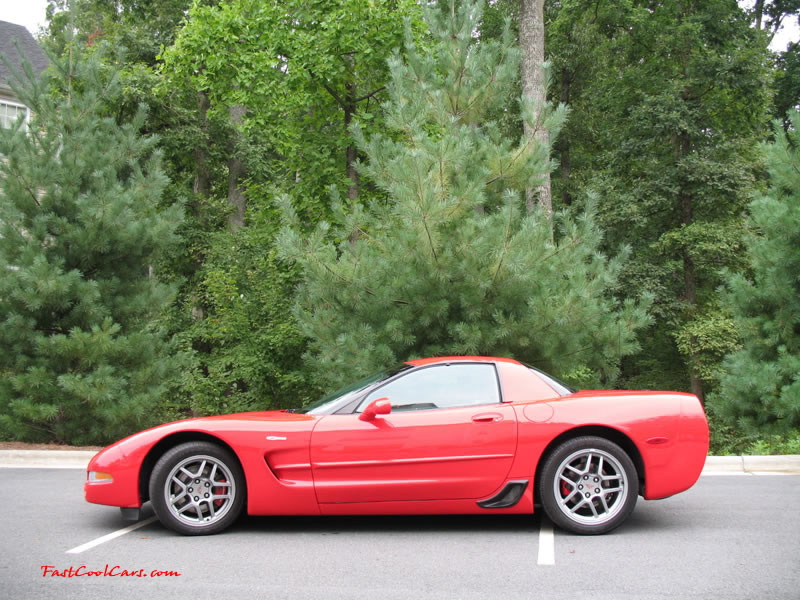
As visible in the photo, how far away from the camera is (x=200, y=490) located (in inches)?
228

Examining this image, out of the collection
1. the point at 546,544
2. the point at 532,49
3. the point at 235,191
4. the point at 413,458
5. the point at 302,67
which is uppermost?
the point at 302,67

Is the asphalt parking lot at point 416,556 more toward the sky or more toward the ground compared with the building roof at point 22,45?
more toward the ground

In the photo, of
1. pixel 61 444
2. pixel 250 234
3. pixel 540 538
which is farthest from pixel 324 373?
pixel 250 234

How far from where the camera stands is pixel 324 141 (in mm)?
18281

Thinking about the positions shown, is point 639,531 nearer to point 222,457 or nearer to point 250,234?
point 222,457

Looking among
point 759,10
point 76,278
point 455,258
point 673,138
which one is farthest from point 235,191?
point 759,10

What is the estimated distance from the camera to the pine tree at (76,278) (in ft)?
35.6

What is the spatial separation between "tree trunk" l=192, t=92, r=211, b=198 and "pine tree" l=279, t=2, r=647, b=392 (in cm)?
1144

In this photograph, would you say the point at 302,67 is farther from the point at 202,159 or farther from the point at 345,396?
the point at 345,396

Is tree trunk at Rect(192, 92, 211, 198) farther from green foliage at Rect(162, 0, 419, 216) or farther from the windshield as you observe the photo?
the windshield

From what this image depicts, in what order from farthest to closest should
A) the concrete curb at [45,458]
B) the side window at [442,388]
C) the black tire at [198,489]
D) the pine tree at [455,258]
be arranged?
the pine tree at [455,258] < the concrete curb at [45,458] < the side window at [442,388] < the black tire at [198,489]

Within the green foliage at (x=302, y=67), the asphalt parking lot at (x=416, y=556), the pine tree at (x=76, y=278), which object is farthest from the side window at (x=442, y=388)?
the green foliage at (x=302, y=67)

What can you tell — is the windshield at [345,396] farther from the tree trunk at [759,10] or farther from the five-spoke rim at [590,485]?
the tree trunk at [759,10]

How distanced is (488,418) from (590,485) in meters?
0.88
